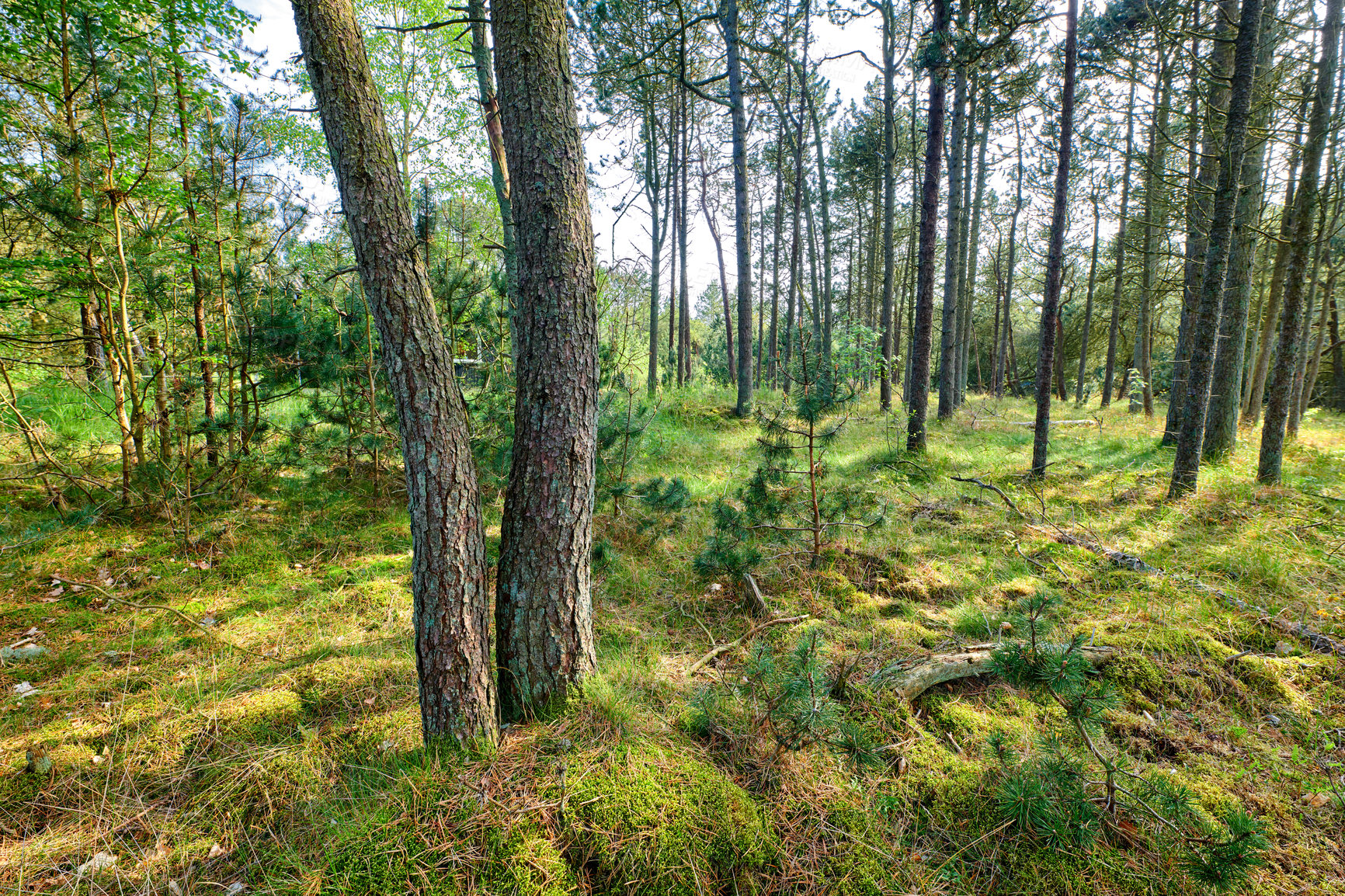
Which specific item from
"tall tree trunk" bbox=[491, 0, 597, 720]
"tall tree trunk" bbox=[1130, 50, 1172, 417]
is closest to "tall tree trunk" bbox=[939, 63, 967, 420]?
"tall tree trunk" bbox=[1130, 50, 1172, 417]

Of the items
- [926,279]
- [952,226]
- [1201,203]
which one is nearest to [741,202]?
[926,279]

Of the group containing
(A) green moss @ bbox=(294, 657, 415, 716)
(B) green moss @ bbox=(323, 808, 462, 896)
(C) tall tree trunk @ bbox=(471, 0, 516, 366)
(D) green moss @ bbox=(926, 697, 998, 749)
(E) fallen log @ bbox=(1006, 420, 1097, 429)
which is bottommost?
(D) green moss @ bbox=(926, 697, 998, 749)

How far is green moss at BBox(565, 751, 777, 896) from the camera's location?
5.63 ft

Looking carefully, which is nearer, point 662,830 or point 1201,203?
point 662,830

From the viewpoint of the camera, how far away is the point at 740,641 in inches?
125

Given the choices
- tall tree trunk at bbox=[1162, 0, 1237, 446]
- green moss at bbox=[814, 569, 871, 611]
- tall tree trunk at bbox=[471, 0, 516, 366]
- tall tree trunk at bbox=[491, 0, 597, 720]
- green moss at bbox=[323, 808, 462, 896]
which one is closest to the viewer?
green moss at bbox=[323, 808, 462, 896]

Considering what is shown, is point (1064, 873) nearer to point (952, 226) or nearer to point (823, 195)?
point (952, 226)

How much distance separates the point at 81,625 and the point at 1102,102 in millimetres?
19419

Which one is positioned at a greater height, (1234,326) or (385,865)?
(1234,326)

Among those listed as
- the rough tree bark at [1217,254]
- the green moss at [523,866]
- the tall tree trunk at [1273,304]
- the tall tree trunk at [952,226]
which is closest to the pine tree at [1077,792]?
the green moss at [523,866]

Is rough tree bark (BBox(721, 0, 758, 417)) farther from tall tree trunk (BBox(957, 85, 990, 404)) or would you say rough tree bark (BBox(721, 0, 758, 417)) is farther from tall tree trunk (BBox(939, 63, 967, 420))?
tall tree trunk (BBox(957, 85, 990, 404))

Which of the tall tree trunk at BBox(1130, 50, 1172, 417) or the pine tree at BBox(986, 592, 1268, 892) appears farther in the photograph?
the tall tree trunk at BBox(1130, 50, 1172, 417)

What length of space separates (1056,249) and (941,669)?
6196 mm

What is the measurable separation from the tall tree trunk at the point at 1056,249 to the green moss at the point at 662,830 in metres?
6.62
